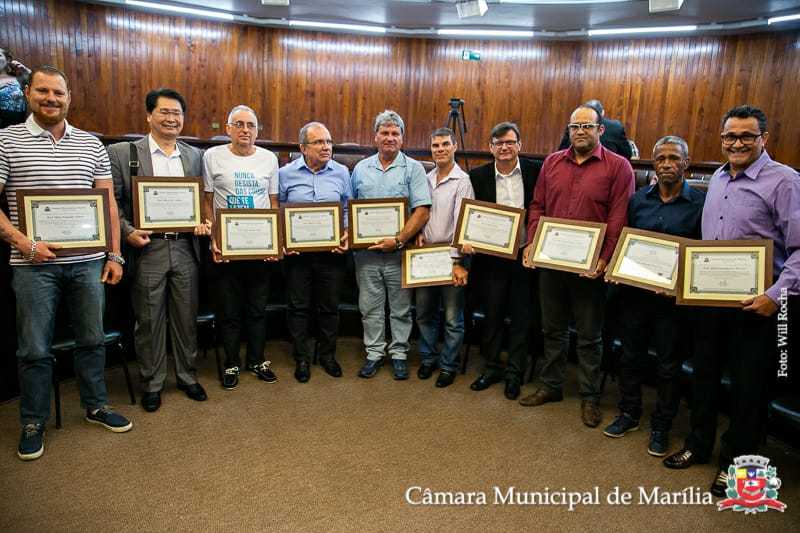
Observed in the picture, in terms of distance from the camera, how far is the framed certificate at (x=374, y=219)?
122 inches

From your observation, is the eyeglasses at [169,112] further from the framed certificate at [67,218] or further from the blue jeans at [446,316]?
the blue jeans at [446,316]

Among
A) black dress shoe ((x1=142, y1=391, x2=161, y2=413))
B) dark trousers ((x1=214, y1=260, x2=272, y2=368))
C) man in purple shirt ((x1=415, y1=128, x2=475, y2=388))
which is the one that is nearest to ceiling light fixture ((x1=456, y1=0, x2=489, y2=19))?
man in purple shirt ((x1=415, y1=128, x2=475, y2=388))

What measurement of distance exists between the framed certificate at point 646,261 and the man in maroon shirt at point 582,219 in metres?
0.12

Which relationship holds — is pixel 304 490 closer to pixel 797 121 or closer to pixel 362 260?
pixel 362 260

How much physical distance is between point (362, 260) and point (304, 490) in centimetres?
156

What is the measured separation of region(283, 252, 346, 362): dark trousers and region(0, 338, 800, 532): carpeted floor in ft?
1.32

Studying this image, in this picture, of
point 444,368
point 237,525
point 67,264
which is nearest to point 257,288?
point 67,264

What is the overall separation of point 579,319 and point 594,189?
0.70 meters

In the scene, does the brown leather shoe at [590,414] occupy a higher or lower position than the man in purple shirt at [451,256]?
lower

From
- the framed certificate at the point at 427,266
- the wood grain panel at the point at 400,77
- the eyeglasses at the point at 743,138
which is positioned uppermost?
the wood grain panel at the point at 400,77

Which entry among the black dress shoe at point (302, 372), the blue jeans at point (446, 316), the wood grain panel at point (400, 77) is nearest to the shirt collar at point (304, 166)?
the blue jeans at point (446, 316)

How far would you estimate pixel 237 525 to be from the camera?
189cm

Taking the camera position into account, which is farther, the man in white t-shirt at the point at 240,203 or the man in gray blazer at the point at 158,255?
the man in white t-shirt at the point at 240,203

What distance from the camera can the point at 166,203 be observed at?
8.75 ft
